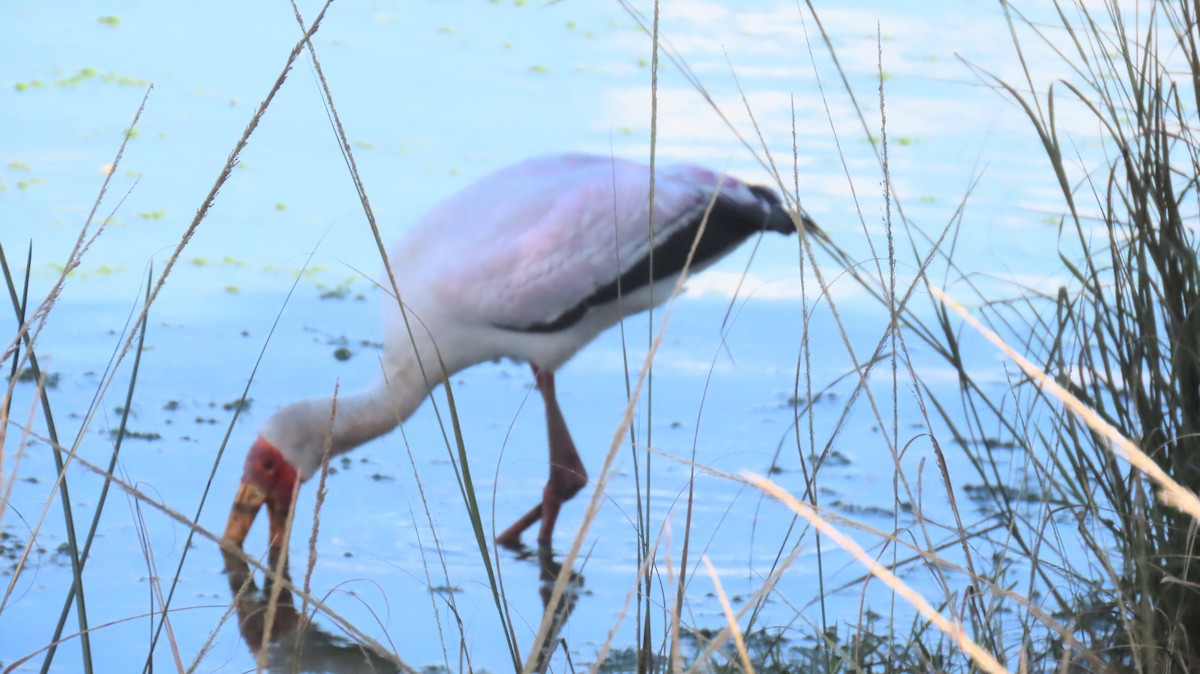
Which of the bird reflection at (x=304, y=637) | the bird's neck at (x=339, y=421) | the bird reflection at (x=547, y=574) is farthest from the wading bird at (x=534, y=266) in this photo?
the bird reflection at (x=304, y=637)

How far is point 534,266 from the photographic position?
310cm

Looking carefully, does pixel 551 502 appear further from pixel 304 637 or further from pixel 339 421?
pixel 304 637

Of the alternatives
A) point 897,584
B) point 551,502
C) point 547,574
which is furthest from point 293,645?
point 897,584

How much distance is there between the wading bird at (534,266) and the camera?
9.72 feet

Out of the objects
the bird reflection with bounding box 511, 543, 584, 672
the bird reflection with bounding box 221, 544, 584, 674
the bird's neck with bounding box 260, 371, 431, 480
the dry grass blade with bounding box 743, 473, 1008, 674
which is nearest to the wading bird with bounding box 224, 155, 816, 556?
the bird's neck with bounding box 260, 371, 431, 480

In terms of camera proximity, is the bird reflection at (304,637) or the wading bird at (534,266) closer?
the bird reflection at (304,637)

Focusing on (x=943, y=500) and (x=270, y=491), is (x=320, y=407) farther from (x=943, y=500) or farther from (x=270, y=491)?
(x=943, y=500)

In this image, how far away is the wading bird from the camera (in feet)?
9.72

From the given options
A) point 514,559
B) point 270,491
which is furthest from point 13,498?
point 514,559

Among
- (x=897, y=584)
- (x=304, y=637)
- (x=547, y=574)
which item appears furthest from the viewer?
(x=547, y=574)

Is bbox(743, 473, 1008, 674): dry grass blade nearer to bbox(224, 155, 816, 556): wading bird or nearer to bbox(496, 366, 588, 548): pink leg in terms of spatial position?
bbox(496, 366, 588, 548): pink leg

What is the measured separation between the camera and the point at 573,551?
71cm

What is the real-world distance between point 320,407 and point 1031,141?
316 centimetres

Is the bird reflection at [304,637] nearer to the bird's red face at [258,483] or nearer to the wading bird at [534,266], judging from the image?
the bird's red face at [258,483]
